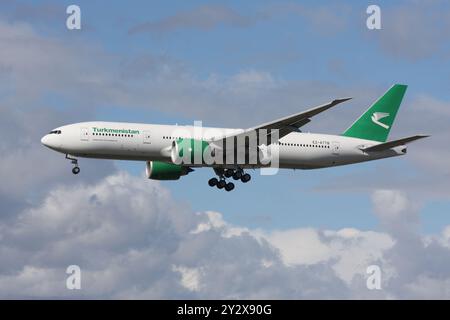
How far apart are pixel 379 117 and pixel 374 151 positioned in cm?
481

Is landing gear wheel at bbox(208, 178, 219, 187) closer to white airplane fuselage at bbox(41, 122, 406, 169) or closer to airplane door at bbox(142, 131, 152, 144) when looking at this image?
white airplane fuselage at bbox(41, 122, 406, 169)

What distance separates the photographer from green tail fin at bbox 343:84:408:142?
7062cm

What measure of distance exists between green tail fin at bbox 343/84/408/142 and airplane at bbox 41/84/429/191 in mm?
108

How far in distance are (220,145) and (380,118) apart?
1681 cm

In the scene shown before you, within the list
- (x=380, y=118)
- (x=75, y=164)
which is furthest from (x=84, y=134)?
(x=380, y=118)

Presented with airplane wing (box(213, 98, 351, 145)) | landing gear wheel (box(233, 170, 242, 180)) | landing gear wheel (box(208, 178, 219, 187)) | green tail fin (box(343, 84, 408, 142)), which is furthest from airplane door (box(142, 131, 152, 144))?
green tail fin (box(343, 84, 408, 142))

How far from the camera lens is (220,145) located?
205 feet

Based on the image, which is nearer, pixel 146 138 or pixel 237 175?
pixel 146 138

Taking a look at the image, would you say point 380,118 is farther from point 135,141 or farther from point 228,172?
point 135,141

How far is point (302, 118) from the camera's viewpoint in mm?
58438

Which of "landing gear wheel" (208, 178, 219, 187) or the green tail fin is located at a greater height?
the green tail fin
